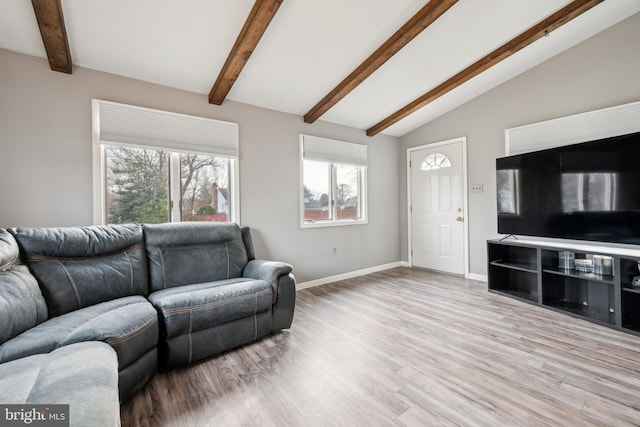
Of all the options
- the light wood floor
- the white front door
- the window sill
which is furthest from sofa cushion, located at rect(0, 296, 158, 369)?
the white front door

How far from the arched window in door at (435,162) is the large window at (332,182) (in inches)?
42.4

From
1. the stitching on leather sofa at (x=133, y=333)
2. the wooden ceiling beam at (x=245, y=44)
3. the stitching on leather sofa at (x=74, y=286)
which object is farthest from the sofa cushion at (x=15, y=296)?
the wooden ceiling beam at (x=245, y=44)

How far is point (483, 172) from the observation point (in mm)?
3986

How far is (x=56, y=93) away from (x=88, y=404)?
8.78 feet

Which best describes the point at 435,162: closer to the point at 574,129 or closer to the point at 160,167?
the point at 574,129

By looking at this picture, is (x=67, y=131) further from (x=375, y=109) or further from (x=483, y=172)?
(x=483, y=172)

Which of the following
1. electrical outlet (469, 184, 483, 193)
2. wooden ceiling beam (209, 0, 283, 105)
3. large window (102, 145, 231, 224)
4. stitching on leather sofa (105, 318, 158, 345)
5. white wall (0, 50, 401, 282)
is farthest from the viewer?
electrical outlet (469, 184, 483, 193)

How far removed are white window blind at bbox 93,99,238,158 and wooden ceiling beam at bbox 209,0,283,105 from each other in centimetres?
35

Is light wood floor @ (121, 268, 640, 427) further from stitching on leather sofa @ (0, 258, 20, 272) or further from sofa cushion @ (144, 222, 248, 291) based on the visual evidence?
stitching on leather sofa @ (0, 258, 20, 272)

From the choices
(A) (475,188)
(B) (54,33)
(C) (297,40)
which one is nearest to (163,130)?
(B) (54,33)

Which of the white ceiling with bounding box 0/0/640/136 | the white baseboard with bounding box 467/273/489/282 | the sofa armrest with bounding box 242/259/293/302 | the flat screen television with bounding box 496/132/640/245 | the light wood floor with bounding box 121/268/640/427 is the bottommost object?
the light wood floor with bounding box 121/268/640/427

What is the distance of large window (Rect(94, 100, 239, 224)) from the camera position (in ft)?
8.49

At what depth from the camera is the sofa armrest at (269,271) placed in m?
2.44

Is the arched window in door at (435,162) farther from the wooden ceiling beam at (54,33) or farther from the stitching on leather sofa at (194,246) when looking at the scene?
the wooden ceiling beam at (54,33)
